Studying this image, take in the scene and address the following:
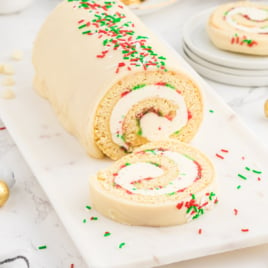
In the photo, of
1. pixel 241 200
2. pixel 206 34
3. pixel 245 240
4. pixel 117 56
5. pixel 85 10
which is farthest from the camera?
pixel 206 34

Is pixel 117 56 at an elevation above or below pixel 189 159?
above

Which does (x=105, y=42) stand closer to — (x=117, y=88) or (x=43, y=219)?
(x=117, y=88)

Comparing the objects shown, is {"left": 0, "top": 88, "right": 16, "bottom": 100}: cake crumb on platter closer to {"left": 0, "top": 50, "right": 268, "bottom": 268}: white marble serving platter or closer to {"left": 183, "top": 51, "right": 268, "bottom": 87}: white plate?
{"left": 0, "top": 50, "right": 268, "bottom": 268}: white marble serving platter

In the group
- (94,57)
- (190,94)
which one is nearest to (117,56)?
(94,57)

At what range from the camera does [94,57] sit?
10.2 ft

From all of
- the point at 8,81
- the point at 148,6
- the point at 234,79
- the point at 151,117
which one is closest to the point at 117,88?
the point at 151,117

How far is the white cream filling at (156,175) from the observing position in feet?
8.99

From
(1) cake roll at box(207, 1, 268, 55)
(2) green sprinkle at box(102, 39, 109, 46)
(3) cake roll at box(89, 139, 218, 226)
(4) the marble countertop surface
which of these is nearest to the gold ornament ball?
(4) the marble countertop surface

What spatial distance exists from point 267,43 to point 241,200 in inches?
41.4

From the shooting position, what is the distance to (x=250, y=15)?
3.85m

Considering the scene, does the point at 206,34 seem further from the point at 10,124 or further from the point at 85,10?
the point at 10,124

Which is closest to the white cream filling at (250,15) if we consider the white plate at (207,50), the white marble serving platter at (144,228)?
the white plate at (207,50)

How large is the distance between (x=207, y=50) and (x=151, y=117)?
2.49 feet

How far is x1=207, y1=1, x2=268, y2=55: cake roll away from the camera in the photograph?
3633 millimetres
